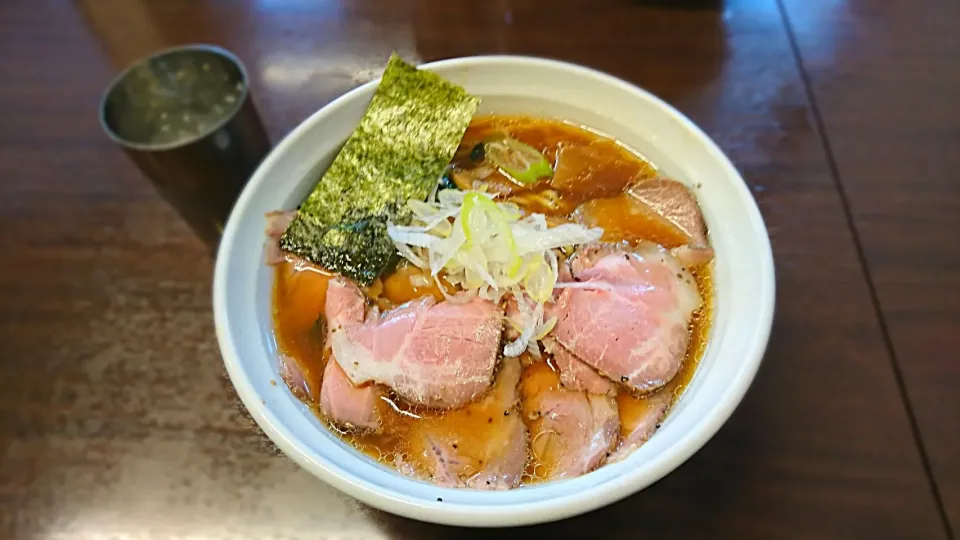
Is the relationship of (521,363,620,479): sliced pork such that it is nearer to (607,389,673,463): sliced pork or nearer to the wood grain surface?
(607,389,673,463): sliced pork

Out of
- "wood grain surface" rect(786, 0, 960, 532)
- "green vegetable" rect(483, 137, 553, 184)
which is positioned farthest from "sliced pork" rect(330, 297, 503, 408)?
"wood grain surface" rect(786, 0, 960, 532)

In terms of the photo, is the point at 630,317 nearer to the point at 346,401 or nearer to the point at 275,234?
the point at 346,401

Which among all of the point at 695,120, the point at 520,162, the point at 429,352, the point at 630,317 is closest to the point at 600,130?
the point at 520,162

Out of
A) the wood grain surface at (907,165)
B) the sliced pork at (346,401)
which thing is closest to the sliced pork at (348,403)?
the sliced pork at (346,401)

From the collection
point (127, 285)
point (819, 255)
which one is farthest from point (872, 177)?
point (127, 285)

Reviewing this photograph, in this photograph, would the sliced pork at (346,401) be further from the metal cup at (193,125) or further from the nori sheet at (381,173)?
the metal cup at (193,125)

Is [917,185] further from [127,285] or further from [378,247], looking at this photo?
[127,285]
